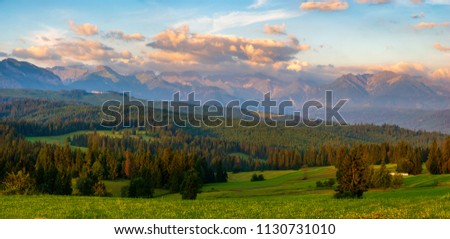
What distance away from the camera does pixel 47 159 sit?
6496 inches

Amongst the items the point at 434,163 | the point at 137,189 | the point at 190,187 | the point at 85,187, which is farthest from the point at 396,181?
the point at 85,187

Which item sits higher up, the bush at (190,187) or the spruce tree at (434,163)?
the bush at (190,187)

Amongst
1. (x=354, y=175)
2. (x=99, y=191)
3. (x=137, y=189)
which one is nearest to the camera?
(x=354, y=175)

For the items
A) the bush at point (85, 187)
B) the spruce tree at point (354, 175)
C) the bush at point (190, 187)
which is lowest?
the bush at point (85, 187)

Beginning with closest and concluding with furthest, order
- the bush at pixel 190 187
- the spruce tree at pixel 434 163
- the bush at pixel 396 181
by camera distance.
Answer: the bush at pixel 190 187 → the bush at pixel 396 181 → the spruce tree at pixel 434 163

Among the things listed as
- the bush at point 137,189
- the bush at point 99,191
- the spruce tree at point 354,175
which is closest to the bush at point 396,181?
the spruce tree at point 354,175

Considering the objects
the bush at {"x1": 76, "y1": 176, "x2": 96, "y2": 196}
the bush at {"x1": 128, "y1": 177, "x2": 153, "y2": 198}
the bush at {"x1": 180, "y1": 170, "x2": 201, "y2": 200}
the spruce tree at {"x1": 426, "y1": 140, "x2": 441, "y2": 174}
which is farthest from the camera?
the spruce tree at {"x1": 426, "y1": 140, "x2": 441, "y2": 174}

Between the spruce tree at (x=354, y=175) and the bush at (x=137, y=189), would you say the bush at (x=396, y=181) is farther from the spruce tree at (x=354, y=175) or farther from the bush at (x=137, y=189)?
the bush at (x=137, y=189)

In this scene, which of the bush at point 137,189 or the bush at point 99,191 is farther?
the bush at point 137,189

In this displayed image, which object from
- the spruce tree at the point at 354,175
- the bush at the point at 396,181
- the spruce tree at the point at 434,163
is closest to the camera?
the spruce tree at the point at 354,175

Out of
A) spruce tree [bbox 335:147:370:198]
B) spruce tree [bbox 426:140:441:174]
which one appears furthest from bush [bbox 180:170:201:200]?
spruce tree [bbox 426:140:441:174]

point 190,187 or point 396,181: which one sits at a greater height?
point 190,187

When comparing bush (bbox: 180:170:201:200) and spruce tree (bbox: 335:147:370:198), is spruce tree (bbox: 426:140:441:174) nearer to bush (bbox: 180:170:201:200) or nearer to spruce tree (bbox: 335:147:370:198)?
spruce tree (bbox: 335:147:370:198)

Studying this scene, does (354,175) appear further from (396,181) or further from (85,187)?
(85,187)
